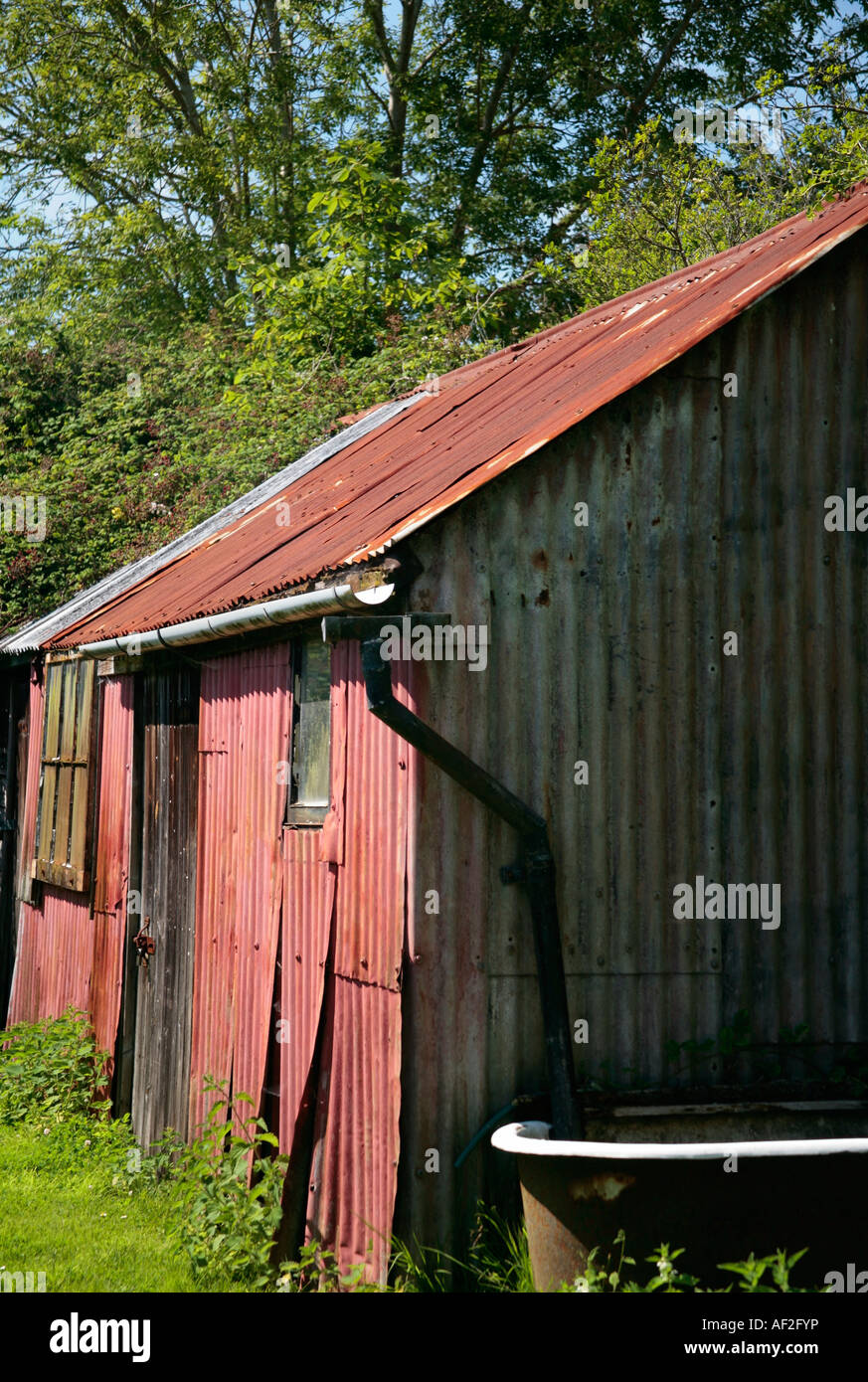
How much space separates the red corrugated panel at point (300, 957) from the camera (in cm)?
641

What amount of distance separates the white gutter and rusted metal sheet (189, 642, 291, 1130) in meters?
0.31

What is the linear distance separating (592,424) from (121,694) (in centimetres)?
514

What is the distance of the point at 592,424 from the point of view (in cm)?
609

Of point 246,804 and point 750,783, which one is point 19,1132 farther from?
point 750,783

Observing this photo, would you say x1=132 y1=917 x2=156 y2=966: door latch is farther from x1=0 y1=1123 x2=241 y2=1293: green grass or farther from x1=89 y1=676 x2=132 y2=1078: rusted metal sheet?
x1=0 y1=1123 x2=241 y2=1293: green grass

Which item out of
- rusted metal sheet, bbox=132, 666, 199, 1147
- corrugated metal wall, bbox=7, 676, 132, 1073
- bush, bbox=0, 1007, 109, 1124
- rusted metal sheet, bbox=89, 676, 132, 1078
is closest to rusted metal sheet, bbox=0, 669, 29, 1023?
corrugated metal wall, bbox=7, 676, 132, 1073

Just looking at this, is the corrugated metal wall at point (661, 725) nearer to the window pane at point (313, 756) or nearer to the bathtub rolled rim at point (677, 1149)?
the bathtub rolled rim at point (677, 1149)

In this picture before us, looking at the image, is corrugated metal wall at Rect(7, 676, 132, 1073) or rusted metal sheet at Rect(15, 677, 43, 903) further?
rusted metal sheet at Rect(15, 677, 43, 903)

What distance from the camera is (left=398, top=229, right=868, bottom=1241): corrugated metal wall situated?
5746mm

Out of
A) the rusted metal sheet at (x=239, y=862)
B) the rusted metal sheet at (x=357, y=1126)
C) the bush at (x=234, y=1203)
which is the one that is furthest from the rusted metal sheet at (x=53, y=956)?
the rusted metal sheet at (x=357, y=1126)

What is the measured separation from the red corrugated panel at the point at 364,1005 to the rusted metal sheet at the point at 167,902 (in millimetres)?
2397

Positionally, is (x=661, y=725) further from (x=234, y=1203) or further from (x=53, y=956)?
(x=53, y=956)

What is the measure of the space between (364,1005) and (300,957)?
774mm
